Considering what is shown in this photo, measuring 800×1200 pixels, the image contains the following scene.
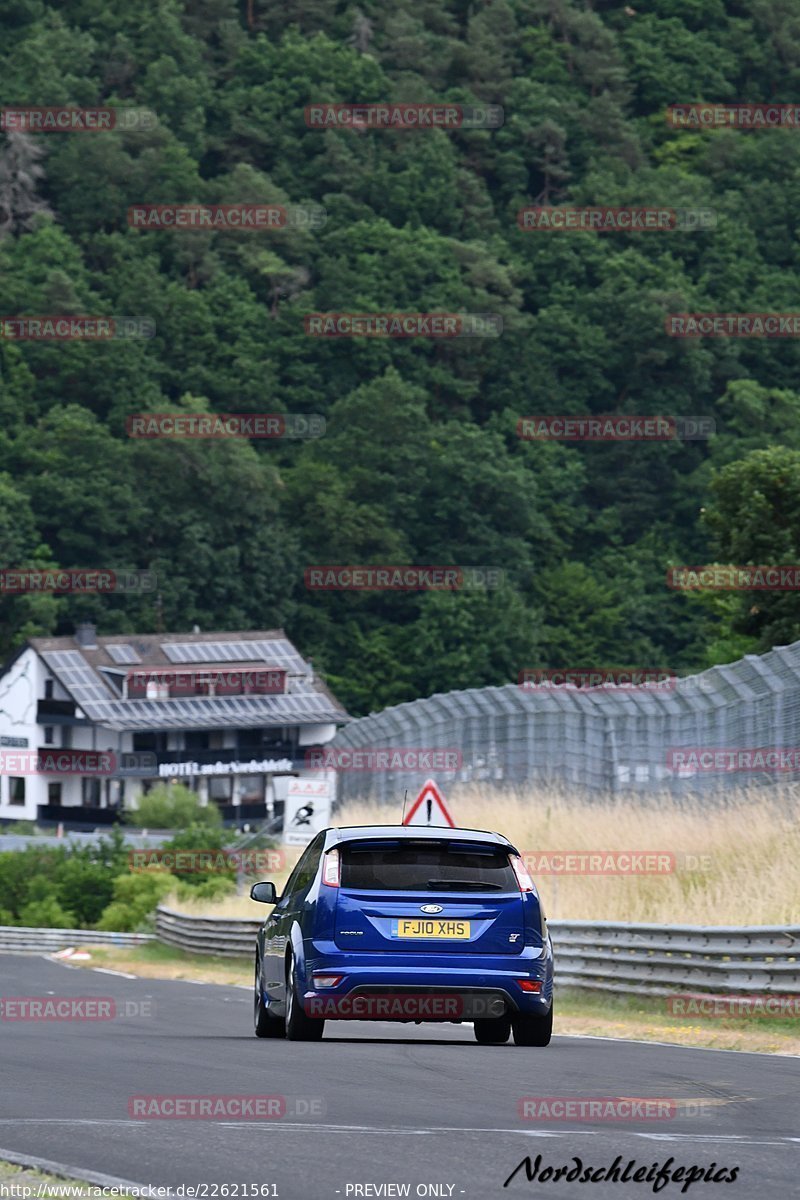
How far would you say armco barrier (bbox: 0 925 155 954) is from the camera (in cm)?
4791

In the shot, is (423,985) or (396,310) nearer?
(423,985)

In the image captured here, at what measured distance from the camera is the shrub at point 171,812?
85250mm

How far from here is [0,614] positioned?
128 meters

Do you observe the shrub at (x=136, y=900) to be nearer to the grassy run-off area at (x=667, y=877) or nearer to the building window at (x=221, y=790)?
the grassy run-off area at (x=667, y=877)

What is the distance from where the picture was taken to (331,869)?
13.8 meters

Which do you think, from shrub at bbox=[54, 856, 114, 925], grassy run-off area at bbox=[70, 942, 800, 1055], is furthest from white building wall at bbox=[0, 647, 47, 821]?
grassy run-off area at bbox=[70, 942, 800, 1055]

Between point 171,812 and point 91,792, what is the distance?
21275 mm

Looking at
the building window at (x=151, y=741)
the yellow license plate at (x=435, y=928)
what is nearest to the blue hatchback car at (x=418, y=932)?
the yellow license plate at (x=435, y=928)

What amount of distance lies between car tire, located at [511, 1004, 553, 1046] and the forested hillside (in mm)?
94620

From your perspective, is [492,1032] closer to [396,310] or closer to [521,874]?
[521,874]

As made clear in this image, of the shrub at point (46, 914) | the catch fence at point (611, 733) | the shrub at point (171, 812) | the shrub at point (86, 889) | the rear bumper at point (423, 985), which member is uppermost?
the catch fence at point (611, 733)

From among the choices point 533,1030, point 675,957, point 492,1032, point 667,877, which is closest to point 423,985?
point 533,1030

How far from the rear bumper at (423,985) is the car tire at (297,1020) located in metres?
0.19

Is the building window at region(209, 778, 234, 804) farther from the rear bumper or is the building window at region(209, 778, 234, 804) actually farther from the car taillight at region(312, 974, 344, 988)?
the car taillight at region(312, 974, 344, 988)
